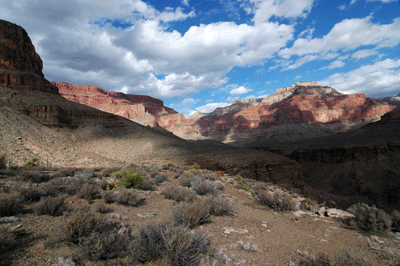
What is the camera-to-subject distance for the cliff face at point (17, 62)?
1086 inches

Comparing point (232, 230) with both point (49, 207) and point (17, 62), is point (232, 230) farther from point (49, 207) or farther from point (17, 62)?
point (17, 62)

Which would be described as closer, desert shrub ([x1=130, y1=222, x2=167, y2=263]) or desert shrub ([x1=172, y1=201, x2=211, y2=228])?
desert shrub ([x1=130, y1=222, x2=167, y2=263])

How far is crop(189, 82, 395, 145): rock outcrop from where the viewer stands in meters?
105

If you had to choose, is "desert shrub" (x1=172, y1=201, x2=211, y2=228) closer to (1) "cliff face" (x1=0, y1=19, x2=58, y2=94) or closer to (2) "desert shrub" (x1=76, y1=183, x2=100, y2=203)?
(2) "desert shrub" (x1=76, y1=183, x2=100, y2=203)

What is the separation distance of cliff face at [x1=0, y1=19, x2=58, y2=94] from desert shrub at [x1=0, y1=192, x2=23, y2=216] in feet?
109

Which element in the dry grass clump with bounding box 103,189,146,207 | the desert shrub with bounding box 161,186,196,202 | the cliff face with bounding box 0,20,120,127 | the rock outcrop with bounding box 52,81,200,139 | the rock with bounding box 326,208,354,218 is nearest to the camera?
the dry grass clump with bounding box 103,189,146,207

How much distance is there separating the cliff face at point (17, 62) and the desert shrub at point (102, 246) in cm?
3583

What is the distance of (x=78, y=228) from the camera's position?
3.15m

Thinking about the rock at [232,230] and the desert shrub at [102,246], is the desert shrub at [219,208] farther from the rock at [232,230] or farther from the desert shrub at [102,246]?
the desert shrub at [102,246]

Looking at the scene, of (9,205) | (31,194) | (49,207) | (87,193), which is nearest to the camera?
(9,205)

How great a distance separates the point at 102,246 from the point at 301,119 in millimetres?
130487

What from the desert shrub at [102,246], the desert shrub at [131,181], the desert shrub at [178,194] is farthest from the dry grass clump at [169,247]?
the desert shrub at [131,181]

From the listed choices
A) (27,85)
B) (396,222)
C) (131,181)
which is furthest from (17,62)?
(396,222)

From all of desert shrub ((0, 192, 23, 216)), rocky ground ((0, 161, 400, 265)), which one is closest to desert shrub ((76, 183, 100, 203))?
rocky ground ((0, 161, 400, 265))
